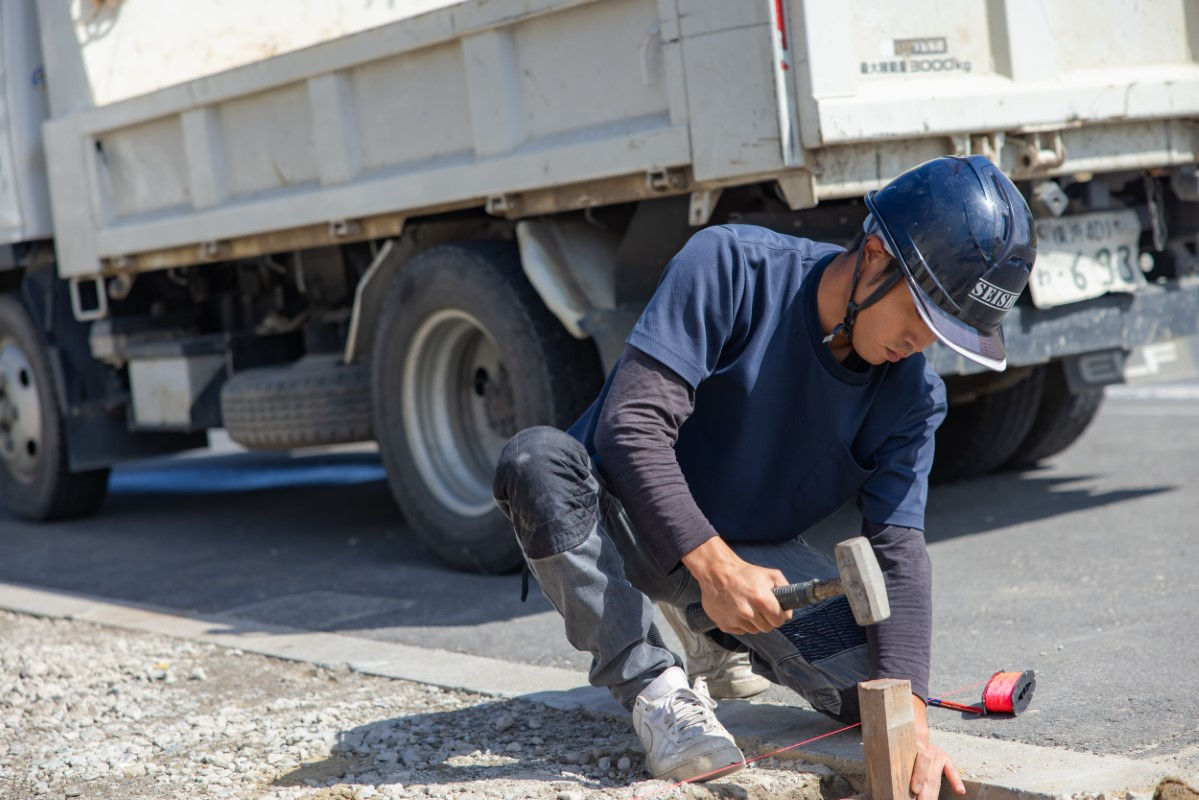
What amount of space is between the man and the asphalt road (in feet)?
1.73

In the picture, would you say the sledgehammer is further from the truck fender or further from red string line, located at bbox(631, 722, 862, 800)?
the truck fender

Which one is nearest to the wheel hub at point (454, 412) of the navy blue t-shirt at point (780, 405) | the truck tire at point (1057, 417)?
the truck tire at point (1057, 417)

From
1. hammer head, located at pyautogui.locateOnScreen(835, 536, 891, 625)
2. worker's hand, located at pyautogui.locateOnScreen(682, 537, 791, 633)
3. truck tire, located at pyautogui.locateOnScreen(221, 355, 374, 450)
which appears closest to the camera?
hammer head, located at pyautogui.locateOnScreen(835, 536, 891, 625)

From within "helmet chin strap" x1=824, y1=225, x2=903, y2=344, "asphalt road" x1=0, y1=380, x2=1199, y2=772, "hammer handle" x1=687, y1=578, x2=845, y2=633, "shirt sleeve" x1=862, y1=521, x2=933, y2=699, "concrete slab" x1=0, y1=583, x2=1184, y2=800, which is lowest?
"asphalt road" x1=0, y1=380, x2=1199, y2=772

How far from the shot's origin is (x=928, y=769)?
272 centimetres

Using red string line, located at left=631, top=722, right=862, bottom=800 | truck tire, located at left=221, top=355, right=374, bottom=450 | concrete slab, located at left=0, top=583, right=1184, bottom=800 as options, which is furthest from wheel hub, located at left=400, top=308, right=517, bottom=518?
red string line, located at left=631, top=722, right=862, bottom=800

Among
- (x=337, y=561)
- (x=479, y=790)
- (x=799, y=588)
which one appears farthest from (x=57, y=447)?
(x=799, y=588)

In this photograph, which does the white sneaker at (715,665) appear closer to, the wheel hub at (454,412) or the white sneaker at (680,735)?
the white sneaker at (680,735)

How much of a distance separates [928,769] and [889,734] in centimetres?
12

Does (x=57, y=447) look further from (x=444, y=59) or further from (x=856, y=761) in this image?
(x=856, y=761)

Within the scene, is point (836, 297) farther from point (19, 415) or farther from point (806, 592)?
point (19, 415)

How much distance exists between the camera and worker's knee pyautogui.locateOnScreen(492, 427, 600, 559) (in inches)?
112

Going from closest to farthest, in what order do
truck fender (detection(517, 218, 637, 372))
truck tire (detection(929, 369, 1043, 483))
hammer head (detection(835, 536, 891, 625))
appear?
hammer head (detection(835, 536, 891, 625))
truck fender (detection(517, 218, 637, 372))
truck tire (detection(929, 369, 1043, 483))

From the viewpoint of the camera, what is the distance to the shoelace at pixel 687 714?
9.40ft
